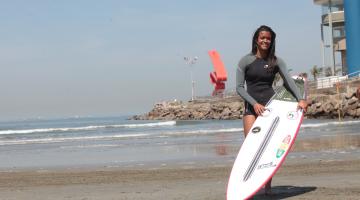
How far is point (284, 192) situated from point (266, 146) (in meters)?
0.79

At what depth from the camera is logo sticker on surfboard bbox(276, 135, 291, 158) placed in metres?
5.90

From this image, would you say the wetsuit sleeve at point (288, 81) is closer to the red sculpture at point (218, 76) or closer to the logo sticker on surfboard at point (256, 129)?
the logo sticker on surfboard at point (256, 129)

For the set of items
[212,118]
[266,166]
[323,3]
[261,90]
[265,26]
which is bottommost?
[212,118]

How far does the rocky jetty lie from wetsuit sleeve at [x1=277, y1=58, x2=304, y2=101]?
26.4 feet

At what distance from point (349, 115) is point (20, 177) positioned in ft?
97.1

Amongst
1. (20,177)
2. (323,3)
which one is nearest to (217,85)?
(323,3)

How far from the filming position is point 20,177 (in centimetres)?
962

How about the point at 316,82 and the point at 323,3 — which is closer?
the point at 316,82

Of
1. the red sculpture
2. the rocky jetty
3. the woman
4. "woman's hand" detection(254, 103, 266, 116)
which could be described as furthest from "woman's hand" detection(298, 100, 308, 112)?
the red sculpture

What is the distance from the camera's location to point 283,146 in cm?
596

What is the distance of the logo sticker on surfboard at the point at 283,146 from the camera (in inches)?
232

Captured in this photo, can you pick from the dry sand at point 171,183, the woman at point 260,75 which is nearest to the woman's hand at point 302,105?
the woman at point 260,75

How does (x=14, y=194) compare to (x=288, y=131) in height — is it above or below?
below

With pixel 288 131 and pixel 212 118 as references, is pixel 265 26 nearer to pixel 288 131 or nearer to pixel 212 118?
pixel 288 131
